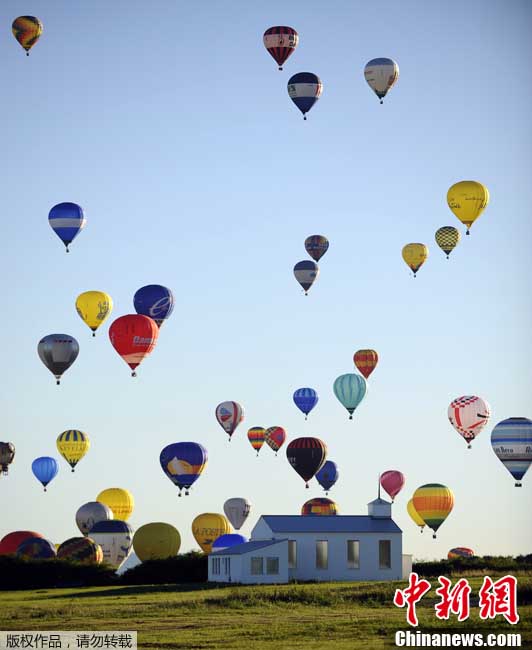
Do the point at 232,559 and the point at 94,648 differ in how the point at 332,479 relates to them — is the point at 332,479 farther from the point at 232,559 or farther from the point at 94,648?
the point at 94,648

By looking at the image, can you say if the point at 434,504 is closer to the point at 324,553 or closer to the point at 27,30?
the point at 324,553

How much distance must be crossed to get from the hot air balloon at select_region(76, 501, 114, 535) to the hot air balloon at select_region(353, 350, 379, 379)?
17.0m

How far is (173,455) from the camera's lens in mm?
99188

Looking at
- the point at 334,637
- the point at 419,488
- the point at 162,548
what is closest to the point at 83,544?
the point at 162,548

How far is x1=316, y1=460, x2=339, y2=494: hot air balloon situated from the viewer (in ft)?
375

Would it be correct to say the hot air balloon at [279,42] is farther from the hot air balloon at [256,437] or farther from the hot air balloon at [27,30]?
the hot air balloon at [256,437]

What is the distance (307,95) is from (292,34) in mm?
3398

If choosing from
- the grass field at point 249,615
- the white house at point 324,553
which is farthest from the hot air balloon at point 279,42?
the grass field at point 249,615

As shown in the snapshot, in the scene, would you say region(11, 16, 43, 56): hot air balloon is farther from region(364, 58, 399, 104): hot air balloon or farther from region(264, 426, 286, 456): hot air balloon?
region(264, 426, 286, 456): hot air balloon

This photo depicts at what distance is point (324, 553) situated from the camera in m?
86.7

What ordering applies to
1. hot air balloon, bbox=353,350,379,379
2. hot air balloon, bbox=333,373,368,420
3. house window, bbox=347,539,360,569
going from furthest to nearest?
hot air balloon, bbox=353,350,379,379
hot air balloon, bbox=333,373,368,420
house window, bbox=347,539,360,569

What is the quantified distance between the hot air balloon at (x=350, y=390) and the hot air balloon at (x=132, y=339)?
1650cm

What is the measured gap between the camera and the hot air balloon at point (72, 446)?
109 m

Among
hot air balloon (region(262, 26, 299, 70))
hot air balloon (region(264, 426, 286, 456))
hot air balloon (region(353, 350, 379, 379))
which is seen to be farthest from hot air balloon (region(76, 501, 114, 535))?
hot air balloon (region(262, 26, 299, 70))
